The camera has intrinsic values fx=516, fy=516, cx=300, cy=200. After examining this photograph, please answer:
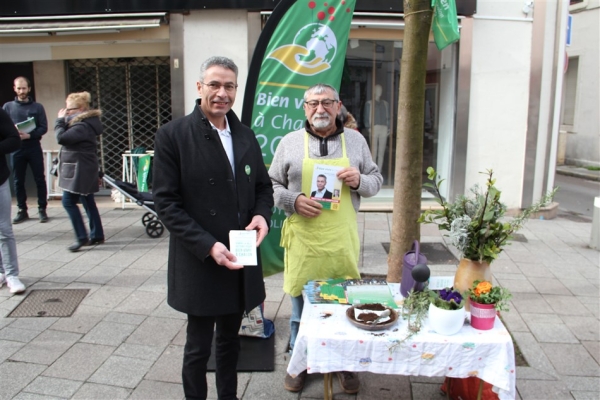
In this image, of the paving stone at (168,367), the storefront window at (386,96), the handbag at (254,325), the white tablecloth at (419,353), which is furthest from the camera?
the storefront window at (386,96)

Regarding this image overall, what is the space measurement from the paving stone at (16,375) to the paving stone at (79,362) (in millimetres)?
83

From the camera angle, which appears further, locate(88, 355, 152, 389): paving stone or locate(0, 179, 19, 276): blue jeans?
locate(0, 179, 19, 276): blue jeans

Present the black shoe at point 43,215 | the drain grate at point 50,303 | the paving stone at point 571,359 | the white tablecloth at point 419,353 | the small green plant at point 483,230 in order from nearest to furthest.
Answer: the white tablecloth at point 419,353 < the small green plant at point 483,230 < the paving stone at point 571,359 < the drain grate at point 50,303 < the black shoe at point 43,215

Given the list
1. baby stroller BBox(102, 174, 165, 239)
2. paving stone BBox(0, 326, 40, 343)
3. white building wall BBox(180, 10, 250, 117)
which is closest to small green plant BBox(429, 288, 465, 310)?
paving stone BBox(0, 326, 40, 343)

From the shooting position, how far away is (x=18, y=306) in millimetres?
4355

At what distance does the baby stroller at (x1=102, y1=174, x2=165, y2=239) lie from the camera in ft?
20.3

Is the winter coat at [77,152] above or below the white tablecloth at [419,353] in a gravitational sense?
above

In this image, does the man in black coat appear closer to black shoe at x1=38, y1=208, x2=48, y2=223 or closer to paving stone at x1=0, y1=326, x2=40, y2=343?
paving stone at x1=0, y1=326, x2=40, y2=343

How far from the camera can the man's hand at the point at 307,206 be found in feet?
10.1

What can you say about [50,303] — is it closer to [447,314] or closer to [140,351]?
[140,351]

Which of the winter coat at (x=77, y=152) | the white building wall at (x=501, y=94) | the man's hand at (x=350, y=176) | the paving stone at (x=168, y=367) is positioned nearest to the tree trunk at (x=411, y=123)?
the man's hand at (x=350, y=176)

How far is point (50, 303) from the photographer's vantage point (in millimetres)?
4434

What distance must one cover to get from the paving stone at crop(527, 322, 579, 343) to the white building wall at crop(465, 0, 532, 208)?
13.0 feet

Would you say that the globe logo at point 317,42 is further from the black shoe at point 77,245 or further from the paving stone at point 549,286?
the black shoe at point 77,245
